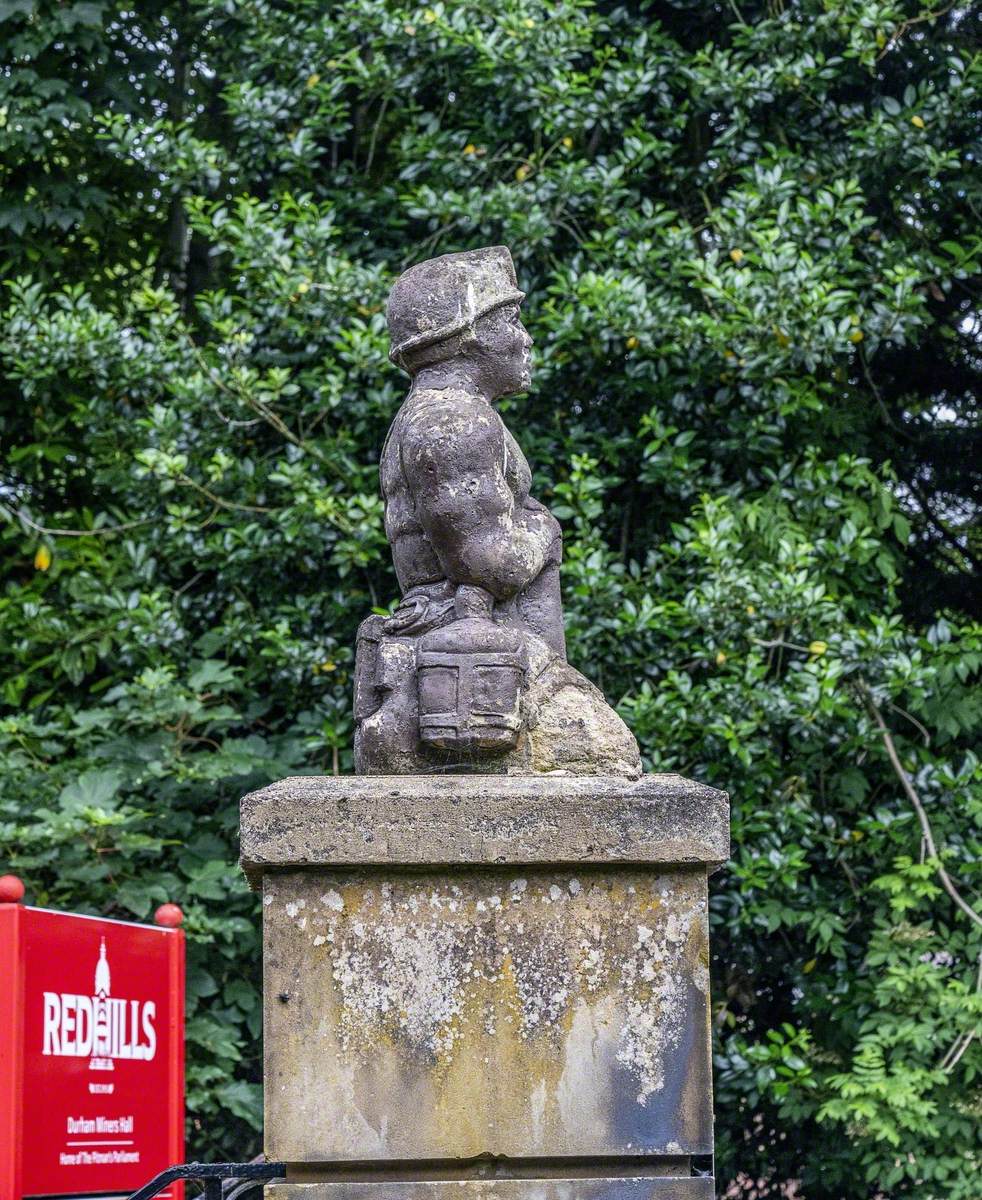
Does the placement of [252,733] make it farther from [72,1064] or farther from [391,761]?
[391,761]

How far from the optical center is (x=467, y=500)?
3744 millimetres

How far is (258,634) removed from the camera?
277 inches

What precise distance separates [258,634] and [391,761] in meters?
3.46

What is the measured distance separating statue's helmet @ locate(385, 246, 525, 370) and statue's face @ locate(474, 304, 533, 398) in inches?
1.0

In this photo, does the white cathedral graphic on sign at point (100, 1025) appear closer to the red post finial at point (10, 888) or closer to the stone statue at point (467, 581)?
the red post finial at point (10, 888)

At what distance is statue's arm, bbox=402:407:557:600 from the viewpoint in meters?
3.74

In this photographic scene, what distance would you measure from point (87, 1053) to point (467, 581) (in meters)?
2.31

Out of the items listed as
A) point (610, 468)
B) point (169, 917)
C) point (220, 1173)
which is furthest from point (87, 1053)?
point (610, 468)

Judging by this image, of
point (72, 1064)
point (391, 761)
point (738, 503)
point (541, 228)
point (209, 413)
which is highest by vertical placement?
point (541, 228)

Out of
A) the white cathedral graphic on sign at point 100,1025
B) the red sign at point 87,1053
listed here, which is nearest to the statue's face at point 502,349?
the red sign at point 87,1053

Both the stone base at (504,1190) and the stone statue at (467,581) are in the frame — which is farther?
the stone statue at (467,581)

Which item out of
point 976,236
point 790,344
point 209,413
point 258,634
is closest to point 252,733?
point 258,634

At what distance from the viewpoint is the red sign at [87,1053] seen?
15.9 ft

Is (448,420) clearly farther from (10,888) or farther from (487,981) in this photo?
(10,888)
